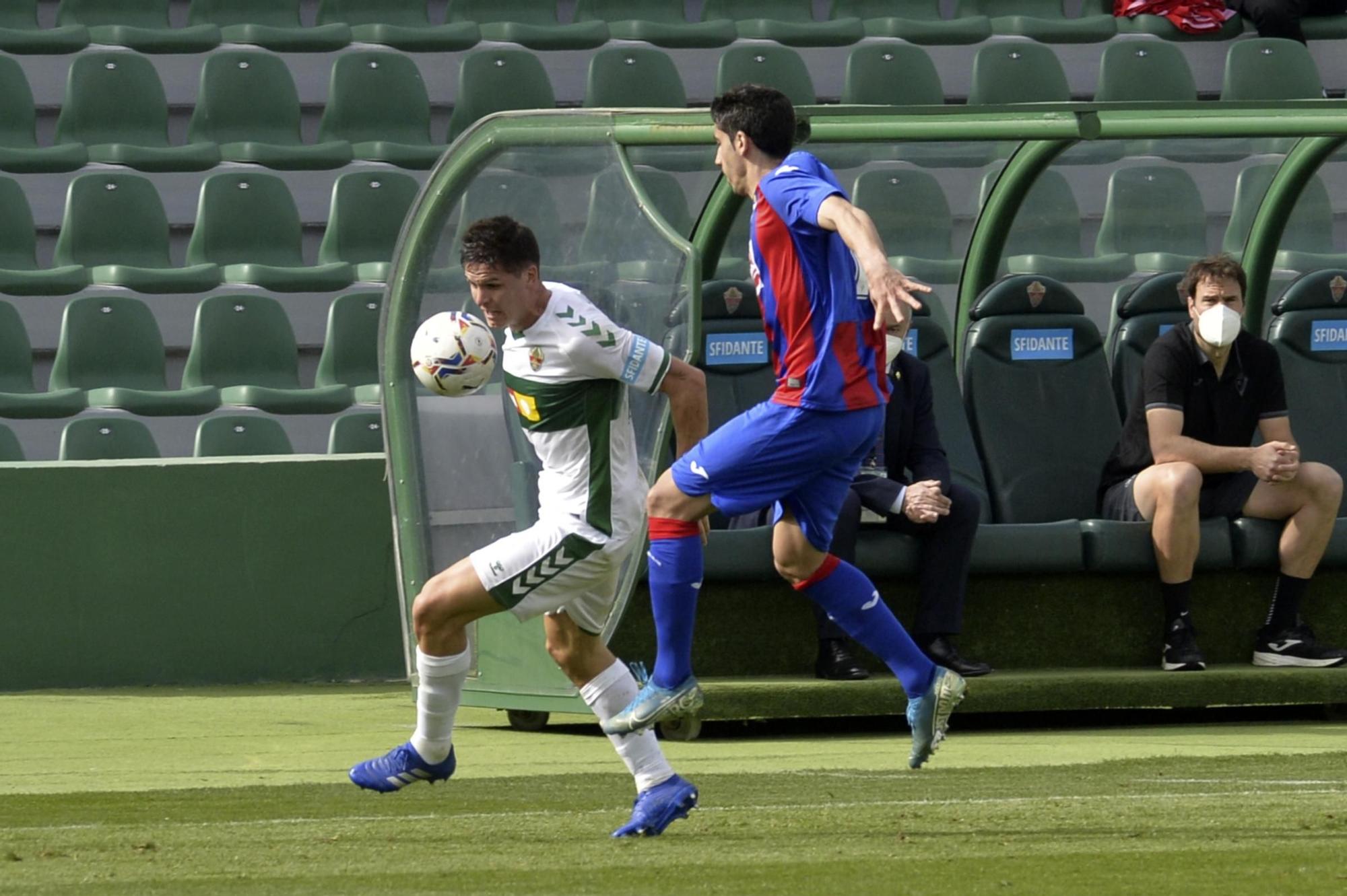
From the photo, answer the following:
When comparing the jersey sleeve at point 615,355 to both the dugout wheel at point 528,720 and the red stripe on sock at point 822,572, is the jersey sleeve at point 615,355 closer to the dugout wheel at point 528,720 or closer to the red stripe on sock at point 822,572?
the red stripe on sock at point 822,572

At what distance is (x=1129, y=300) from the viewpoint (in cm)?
930

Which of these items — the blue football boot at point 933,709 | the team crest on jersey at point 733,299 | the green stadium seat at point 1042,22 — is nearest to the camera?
the blue football boot at point 933,709

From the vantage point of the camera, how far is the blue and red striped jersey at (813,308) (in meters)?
5.57

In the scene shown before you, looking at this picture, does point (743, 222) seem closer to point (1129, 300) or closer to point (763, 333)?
point (763, 333)

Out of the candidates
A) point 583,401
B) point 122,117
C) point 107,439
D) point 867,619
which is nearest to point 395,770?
point 583,401

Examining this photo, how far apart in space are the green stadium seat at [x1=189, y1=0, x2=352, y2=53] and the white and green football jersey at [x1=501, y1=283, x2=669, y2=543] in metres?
7.88

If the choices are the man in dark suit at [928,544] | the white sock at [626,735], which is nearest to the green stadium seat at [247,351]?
the man in dark suit at [928,544]

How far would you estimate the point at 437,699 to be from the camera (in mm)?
5562

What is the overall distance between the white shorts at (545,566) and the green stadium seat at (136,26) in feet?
26.8

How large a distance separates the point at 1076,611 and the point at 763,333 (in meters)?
1.69

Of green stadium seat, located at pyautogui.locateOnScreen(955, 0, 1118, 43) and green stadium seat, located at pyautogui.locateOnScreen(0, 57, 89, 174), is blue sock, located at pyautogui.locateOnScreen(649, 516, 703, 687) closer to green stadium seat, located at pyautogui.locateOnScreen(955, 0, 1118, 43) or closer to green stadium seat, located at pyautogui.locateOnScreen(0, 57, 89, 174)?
green stadium seat, located at pyautogui.locateOnScreen(0, 57, 89, 174)

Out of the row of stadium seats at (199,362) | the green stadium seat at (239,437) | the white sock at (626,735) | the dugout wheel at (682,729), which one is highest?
the white sock at (626,735)

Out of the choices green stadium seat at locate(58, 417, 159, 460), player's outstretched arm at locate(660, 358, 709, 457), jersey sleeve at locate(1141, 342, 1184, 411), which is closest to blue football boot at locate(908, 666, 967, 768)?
player's outstretched arm at locate(660, 358, 709, 457)

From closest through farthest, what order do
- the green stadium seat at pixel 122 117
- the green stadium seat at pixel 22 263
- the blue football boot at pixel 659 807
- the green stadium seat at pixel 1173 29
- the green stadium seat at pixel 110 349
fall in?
the blue football boot at pixel 659 807 < the green stadium seat at pixel 110 349 < the green stadium seat at pixel 22 263 < the green stadium seat at pixel 122 117 < the green stadium seat at pixel 1173 29
